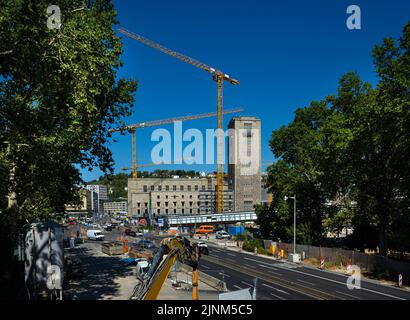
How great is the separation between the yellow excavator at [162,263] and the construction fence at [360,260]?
25486 mm

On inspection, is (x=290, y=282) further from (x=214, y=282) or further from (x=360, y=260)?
(x=360, y=260)

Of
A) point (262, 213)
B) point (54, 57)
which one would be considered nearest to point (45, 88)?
Result: point (54, 57)

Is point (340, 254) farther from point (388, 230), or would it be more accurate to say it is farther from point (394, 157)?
point (394, 157)

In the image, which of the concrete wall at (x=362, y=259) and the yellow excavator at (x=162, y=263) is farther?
the concrete wall at (x=362, y=259)

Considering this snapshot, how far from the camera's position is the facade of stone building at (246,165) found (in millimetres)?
133500

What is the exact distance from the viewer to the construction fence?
1305 inches

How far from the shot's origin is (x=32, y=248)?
22188mm

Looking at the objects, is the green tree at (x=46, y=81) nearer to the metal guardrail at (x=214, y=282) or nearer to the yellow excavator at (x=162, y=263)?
the yellow excavator at (x=162, y=263)

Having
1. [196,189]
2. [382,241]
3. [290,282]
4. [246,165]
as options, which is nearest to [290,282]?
[290,282]

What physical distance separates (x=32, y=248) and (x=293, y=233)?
37.4m

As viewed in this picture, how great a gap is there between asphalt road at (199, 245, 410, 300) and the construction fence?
9.64ft

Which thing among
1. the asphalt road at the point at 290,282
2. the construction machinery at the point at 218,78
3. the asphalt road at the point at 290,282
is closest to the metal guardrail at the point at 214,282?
the asphalt road at the point at 290,282

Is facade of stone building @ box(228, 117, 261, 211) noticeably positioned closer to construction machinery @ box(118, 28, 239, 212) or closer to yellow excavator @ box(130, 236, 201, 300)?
construction machinery @ box(118, 28, 239, 212)

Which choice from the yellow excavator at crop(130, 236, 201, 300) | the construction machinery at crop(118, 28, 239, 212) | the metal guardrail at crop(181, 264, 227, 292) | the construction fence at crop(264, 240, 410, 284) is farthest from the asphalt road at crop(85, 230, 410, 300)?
the construction machinery at crop(118, 28, 239, 212)
